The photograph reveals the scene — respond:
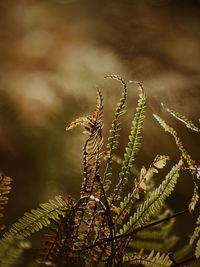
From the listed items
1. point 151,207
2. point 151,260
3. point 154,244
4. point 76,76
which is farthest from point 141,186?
point 76,76

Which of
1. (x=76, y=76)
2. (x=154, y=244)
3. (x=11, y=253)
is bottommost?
(x=11, y=253)

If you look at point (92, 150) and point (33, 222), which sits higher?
point (92, 150)

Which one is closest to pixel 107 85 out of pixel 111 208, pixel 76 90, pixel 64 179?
pixel 76 90

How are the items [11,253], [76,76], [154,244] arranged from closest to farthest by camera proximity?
1. [11,253]
2. [154,244]
3. [76,76]

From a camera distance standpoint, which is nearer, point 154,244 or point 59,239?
point 59,239

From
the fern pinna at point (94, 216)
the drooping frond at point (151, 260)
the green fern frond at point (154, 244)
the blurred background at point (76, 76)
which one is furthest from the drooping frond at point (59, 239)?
the blurred background at point (76, 76)

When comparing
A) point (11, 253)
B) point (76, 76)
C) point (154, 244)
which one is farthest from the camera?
point (76, 76)

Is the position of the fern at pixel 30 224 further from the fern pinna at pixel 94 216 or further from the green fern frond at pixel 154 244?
the green fern frond at pixel 154 244

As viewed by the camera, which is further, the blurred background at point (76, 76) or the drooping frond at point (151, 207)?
the blurred background at point (76, 76)

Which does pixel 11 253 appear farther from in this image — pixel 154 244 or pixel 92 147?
pixel 154 244
